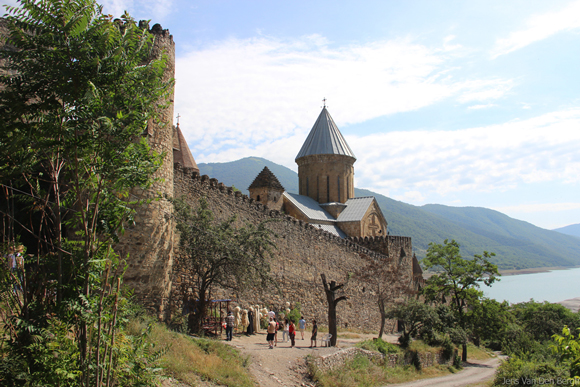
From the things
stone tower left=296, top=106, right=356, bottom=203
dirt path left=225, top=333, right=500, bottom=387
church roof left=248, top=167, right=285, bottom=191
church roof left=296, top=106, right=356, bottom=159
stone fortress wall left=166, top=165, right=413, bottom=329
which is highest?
church roof left=296, top=106, right=356, bottom=159

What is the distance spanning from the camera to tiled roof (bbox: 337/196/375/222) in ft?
105

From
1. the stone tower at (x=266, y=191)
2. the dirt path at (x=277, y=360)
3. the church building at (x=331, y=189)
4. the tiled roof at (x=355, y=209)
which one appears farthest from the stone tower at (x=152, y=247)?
the tiled roof at (x=355, y=209)

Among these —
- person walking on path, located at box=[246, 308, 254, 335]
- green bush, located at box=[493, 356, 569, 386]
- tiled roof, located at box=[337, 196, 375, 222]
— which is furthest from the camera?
tiled roof, located at box=[337, 196, 375, 222]

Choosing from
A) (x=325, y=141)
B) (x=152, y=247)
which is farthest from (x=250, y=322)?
(x=325, y=141)

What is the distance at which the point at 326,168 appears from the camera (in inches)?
1358

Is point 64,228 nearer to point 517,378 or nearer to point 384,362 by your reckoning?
point 384,362

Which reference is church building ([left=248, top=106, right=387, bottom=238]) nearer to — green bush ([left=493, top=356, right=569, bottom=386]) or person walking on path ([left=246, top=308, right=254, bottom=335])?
person walking on path ([left=246, top=308, right=254, bottom=335])

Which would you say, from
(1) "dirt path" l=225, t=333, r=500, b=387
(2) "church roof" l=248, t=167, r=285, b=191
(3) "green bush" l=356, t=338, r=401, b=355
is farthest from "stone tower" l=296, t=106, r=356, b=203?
(1) "dirt path" l=225, t=333, r=500, b=387

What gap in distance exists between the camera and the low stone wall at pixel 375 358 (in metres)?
11.8

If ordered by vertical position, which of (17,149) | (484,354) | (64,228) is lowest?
(484,354)

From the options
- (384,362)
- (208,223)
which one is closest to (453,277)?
(384,362)

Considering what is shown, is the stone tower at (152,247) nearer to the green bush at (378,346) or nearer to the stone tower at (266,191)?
the green bush at (378,346)

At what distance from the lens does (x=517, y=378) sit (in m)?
13.3

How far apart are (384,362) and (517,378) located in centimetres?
422
